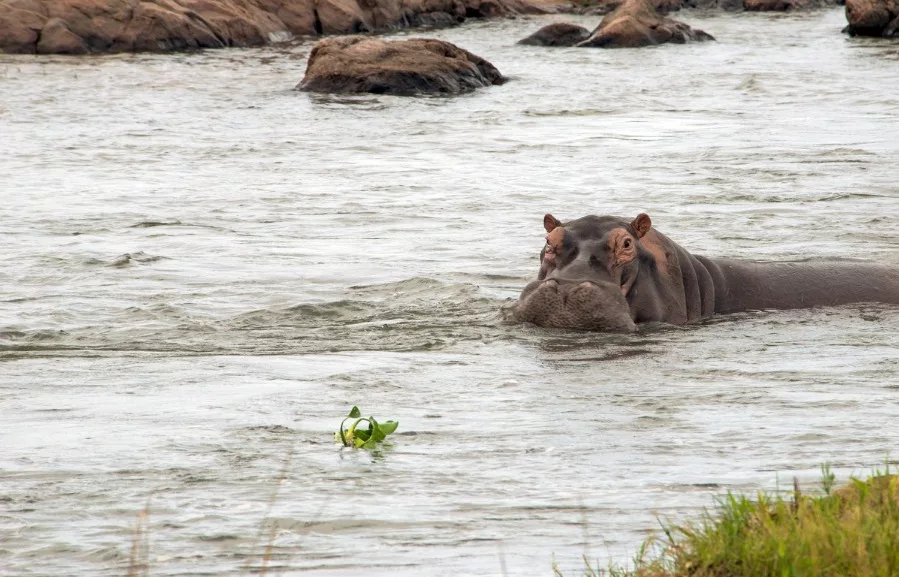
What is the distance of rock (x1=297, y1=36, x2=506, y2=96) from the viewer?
20.8 metres

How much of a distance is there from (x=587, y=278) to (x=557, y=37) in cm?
2352

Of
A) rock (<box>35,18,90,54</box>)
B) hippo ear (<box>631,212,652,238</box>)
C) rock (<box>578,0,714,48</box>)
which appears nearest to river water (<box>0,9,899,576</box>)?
hippo ear (<box>631,212,652,238</box>)

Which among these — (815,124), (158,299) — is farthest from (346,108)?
(158,299)

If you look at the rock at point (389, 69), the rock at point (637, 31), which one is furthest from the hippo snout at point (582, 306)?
the rock at point (637, 31)

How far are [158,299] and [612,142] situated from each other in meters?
8.60

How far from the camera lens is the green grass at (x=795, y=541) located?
2986mm

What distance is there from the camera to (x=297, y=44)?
1165 inches

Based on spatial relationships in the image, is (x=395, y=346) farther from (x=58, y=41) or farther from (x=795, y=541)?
(x=58, y=41)

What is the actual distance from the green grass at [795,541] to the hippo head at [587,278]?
3192mm

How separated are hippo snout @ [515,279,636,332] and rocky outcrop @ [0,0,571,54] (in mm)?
21309

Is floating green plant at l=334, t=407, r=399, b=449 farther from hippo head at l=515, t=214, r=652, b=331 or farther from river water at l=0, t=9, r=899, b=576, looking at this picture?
hippo head at l=515, t=214, r=652, b=331

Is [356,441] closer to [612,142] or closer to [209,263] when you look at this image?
[209,263]

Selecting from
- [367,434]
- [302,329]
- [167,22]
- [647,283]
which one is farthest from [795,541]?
[167,22]

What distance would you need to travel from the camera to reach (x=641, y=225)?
6.96 metres
